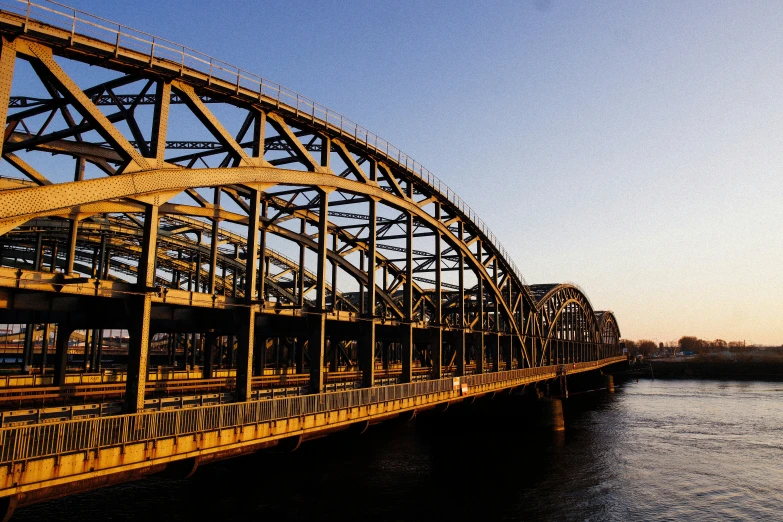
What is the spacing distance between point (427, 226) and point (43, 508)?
96.1 ft

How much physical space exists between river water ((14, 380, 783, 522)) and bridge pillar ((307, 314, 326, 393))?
21.9 feet

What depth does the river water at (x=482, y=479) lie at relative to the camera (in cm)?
2880

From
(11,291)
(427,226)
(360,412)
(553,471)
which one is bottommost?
(553,471)

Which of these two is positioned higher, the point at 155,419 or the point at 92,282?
the point at 92,282

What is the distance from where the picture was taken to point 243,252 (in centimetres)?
5866

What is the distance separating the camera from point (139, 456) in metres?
16.8

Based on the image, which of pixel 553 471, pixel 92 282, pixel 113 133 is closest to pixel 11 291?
pixel 92 282

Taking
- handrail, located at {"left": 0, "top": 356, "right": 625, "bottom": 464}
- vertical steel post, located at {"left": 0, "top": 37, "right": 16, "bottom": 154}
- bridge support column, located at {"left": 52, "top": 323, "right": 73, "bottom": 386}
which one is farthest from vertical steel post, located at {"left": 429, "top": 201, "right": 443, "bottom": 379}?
vertical steel post, located at {"left": 0, "top": 37, "right": 16, "bottom": 154}

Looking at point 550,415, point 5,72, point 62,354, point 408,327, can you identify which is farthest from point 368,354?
point 550,415

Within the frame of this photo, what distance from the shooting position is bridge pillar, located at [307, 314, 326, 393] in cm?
2705

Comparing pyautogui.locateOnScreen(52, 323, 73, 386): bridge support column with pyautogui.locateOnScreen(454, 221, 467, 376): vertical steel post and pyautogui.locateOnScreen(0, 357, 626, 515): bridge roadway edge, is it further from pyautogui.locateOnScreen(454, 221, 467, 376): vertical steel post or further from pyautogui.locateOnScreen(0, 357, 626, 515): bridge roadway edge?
pyautogui.locateOnScreen(454, 221, 467, 376): vertical steel post

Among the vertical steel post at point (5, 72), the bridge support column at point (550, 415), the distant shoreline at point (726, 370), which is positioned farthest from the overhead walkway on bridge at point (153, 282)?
the distant shoreline at point (726, 370)

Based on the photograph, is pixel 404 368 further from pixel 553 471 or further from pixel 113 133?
pixel 113 133

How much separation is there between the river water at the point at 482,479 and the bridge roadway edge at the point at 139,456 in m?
6.93
